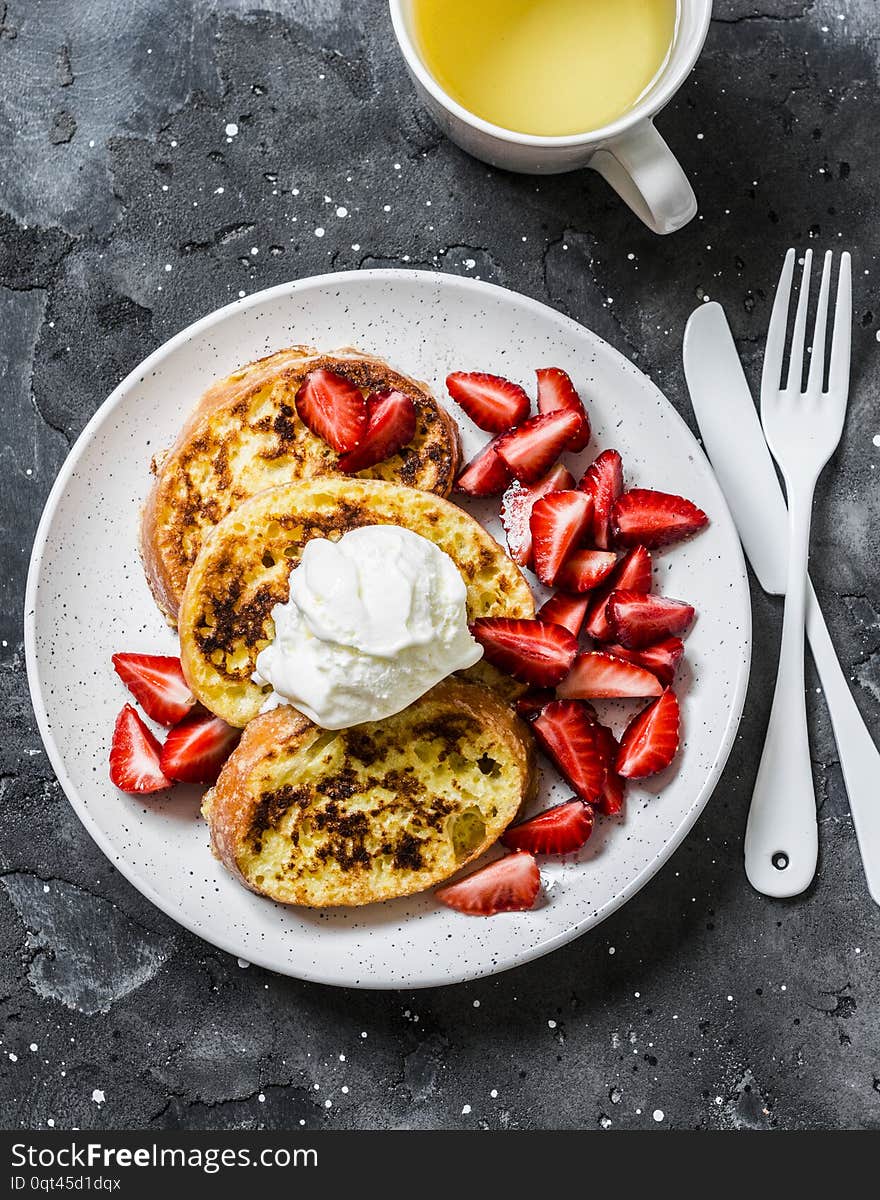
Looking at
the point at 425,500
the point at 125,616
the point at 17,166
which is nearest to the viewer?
the point at 425,500

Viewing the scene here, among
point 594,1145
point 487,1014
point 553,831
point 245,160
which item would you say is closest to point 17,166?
point 245,160

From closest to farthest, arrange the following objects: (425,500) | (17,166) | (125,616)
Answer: (425,500), (125,616), (17,166)

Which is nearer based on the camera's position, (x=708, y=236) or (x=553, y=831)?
(x=553, y=831)

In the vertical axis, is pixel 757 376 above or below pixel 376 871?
above

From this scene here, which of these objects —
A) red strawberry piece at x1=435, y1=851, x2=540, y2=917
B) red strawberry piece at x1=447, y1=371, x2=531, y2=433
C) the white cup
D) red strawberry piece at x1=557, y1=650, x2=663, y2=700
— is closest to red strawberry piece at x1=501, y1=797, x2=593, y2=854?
red strawberry piece at x1=435, y1=851, x2=540, y2=917

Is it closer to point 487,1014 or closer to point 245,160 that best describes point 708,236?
point 245,160

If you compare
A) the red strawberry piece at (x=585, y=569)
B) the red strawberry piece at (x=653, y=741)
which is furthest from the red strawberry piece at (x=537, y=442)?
the red strawberry piece at (x=653, y=741)

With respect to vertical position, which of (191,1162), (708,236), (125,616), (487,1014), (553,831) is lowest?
(191,1162)

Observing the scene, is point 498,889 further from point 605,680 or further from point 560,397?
point 560,397
